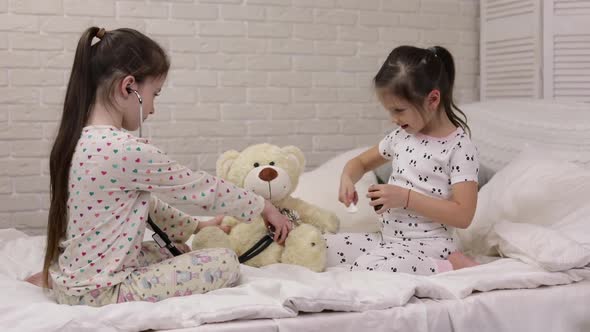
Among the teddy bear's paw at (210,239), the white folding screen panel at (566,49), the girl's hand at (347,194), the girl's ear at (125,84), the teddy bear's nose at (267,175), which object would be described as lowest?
the teddy bear's paw at (210,239)

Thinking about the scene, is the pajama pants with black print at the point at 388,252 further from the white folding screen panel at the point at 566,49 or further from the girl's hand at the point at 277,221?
the white folding screen panel at the point at 566,49

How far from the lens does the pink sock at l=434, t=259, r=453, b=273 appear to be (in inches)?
74.2

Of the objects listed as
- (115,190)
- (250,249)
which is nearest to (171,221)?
(250,249)

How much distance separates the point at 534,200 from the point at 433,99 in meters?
0.47

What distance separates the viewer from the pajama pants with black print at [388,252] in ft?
6.13

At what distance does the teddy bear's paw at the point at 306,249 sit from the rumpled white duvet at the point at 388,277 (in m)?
0.04

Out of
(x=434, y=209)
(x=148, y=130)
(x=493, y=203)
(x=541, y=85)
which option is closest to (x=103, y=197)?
(x=434, y=209)

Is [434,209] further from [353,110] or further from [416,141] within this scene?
[353,110]

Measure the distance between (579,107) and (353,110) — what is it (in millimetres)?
1056

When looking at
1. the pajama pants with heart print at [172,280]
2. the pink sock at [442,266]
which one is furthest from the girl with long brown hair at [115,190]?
the pink sock at [442,266]

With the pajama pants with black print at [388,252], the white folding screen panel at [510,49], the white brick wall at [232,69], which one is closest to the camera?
the pajama pants with black print at [388,252]

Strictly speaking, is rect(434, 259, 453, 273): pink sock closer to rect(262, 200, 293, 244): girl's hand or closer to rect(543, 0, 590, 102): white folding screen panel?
rect(262, 200, 293, 244): girl's hand

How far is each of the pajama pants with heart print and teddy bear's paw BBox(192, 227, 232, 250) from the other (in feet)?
0.62

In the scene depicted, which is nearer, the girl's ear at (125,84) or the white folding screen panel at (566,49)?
the girl's ear at (125,84)
